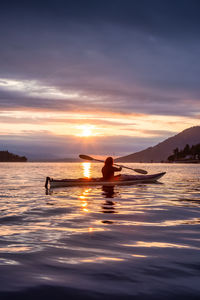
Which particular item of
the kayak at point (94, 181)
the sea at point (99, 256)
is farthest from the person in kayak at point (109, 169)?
the sea at point (99, 256)

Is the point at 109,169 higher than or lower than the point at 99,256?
higher

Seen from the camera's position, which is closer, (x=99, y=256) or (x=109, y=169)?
(x=99, y=256)

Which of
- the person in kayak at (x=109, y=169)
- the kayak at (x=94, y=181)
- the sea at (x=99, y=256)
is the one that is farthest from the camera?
the person in kayak at (x=109, y=169)

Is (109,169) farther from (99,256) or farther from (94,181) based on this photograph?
(99,256)

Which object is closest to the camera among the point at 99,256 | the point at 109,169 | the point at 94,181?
the point at 99,256

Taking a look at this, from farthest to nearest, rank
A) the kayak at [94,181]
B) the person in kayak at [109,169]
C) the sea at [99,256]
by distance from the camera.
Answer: the person in kayak at [109,169] < the kayak at [94,181] < the sea at [99,256]

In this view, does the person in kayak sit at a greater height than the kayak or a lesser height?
greater

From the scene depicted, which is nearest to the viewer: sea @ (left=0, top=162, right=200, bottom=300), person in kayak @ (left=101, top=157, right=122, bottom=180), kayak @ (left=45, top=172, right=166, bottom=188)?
sea @ (left=0, top=162, right=200, bottom=300)

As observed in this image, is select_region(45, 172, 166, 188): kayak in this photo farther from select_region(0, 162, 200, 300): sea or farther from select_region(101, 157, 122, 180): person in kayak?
select_region(0, 162, 200, 300): sea

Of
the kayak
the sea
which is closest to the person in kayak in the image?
the kayak

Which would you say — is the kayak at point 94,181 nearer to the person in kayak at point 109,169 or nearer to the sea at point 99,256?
the person in kayak at point 109,169

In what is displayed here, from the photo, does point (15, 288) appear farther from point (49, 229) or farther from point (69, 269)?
point (49, 229)

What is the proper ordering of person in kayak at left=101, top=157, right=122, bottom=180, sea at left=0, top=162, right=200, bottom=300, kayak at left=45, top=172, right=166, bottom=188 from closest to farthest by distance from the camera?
sea at left=0, top=162, right=200, bottom=300
kayak at left=45, top=172, right=166, bottom=188
person in kayak at left=101, top=157, right=122, bottom=180

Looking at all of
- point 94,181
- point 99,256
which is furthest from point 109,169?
point 99,256
